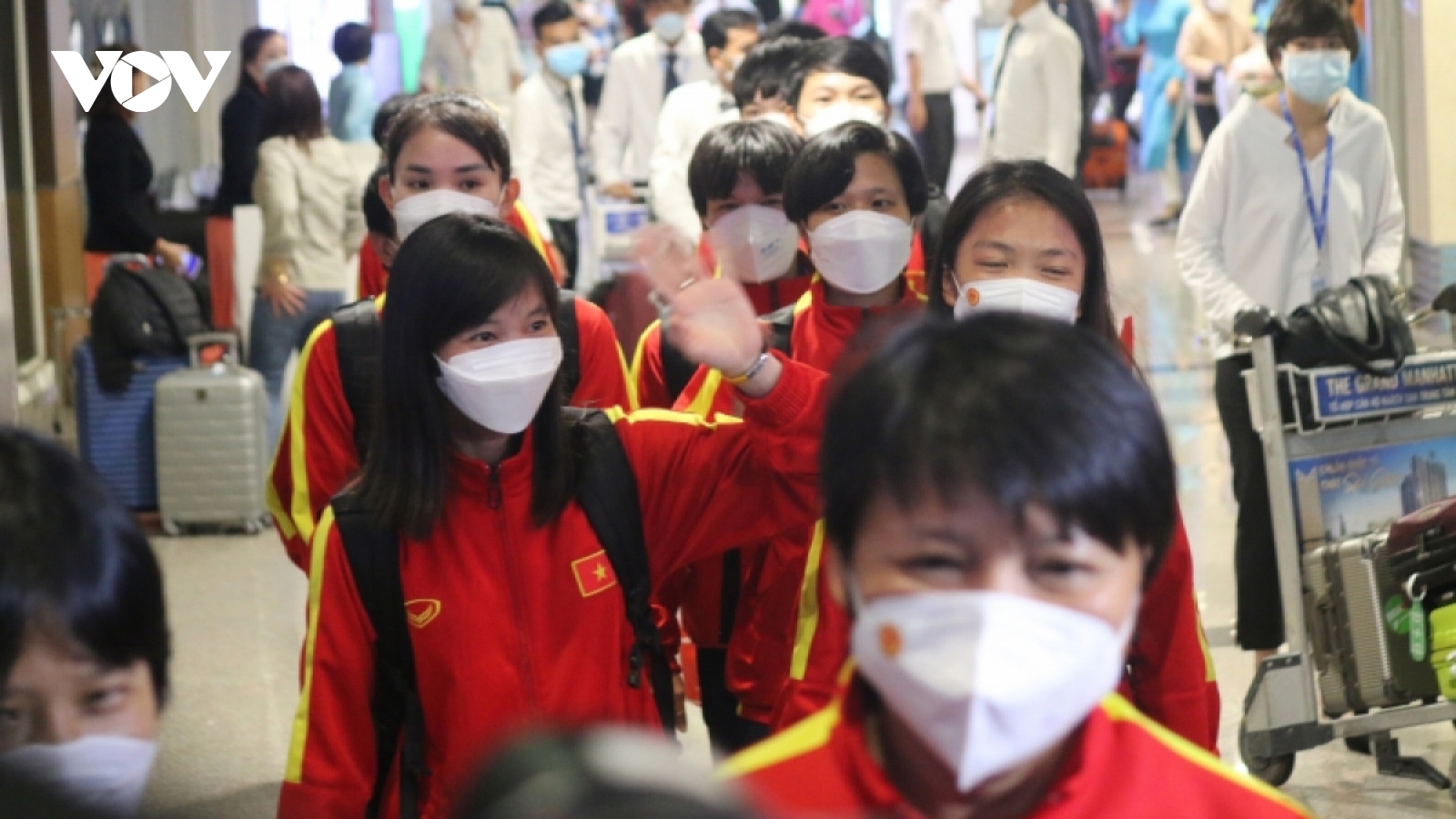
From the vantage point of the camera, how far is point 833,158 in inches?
147

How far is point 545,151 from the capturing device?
404 inches

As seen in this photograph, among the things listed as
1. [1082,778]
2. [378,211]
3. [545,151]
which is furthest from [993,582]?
[545,151]

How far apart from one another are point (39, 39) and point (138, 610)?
31.6 feet

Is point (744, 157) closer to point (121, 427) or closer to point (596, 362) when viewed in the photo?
point (596, 362)

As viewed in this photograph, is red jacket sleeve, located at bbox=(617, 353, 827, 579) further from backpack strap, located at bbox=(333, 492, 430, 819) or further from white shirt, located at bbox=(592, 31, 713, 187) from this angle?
white shirt, located at bbox=(592, 31, 713, 187)

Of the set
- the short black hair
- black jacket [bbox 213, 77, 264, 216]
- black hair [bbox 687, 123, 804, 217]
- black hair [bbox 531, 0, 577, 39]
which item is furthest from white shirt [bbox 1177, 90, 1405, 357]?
the short black hair

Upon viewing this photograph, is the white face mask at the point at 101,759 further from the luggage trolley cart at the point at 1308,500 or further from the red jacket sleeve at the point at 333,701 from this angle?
the luggage trolley cart at the point at 1308,500

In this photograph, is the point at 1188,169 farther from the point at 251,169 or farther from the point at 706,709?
the point at 706,709

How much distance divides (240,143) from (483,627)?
24.3 ft

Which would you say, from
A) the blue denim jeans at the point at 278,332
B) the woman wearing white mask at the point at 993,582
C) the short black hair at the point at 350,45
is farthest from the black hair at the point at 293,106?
the woman wearing white mask at the point at 993,582

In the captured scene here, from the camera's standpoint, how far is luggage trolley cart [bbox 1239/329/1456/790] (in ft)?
15.2

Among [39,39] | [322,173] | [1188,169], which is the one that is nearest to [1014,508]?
[322,173]

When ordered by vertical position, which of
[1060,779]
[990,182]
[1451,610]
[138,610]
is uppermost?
[990,182]

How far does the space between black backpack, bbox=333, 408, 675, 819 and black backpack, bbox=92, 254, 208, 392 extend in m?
5.81
